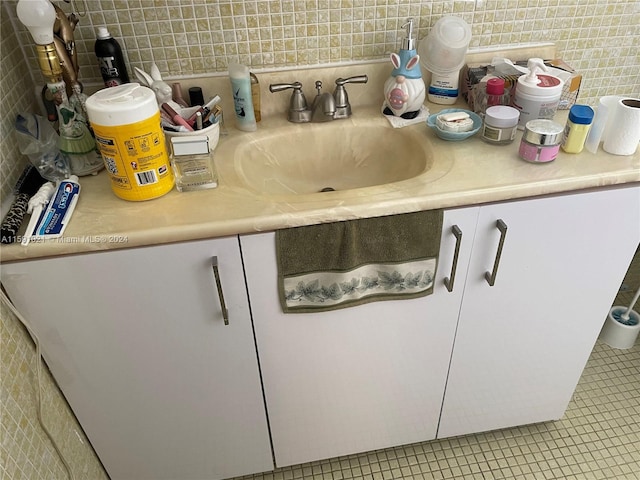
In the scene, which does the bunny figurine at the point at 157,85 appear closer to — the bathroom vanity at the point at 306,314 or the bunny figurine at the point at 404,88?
the bathroom vanity at the point at 306,314

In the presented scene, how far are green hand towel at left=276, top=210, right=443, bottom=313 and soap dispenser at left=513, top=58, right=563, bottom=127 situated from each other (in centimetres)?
36

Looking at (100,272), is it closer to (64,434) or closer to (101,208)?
(101,208)

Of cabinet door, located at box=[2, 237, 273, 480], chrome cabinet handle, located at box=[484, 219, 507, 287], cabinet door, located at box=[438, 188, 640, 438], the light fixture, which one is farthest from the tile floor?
the light fixture

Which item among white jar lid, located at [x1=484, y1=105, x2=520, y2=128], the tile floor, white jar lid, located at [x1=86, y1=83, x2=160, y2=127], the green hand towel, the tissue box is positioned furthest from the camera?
the tile floor

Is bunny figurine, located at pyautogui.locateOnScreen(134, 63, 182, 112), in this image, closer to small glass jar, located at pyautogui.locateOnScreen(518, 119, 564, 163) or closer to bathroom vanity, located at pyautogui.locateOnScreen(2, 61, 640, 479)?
bathroom vanity, located at pyautogui.locateOnScreen(2, 61, 640, 479)

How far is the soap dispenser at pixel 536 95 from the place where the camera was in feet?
3.80

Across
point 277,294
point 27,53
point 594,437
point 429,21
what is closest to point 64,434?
point 277,294

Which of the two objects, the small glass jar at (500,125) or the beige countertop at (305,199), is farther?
the small glass jar at (500,125)

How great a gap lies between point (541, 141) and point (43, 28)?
1002mm

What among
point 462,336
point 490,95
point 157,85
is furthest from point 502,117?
point 157,85

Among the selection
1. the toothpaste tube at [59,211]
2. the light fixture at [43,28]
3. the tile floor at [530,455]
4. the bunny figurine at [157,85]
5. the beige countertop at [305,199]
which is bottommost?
the tile floor at [530,455]

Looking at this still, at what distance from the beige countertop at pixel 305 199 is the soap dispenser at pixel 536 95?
0.08m

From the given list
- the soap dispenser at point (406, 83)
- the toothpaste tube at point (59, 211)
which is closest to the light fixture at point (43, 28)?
the toothpaste tube at point (59, 211)

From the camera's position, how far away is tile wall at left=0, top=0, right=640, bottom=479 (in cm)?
105
